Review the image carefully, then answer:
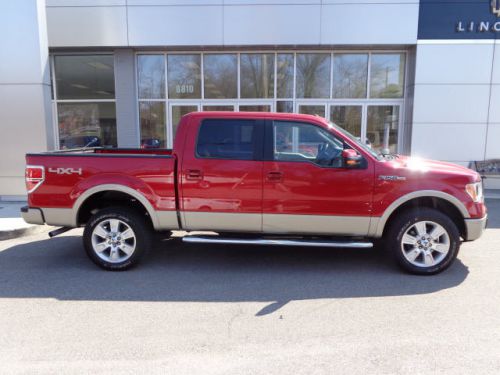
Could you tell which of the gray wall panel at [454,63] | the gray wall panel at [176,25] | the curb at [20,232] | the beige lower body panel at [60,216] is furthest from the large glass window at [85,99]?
the gray wall panel at [454,63]

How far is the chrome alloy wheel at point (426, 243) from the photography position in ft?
15.5

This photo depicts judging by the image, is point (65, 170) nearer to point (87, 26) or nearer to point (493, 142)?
point (87, 26)

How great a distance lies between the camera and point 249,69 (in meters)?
11.9

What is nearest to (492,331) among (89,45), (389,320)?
(389,320)

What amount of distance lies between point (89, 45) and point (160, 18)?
217 centimetres

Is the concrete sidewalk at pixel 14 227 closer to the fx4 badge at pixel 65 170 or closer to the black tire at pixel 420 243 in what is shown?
the fx4 badge at pixel 65 170

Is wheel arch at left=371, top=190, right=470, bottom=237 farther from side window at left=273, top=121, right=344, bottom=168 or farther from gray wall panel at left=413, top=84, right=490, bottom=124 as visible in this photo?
gray wall panel at left=413, top=84, right=490, bottom=124

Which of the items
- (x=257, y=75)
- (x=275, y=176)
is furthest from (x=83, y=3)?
(x=275, y=176)

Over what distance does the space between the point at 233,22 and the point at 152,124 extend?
3.95m

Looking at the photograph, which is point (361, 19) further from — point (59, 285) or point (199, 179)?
point (59, 285)

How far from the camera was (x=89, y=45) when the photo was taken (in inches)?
436

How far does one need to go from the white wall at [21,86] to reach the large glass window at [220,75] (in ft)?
14.4

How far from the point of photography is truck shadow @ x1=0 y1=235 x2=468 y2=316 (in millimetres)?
4270

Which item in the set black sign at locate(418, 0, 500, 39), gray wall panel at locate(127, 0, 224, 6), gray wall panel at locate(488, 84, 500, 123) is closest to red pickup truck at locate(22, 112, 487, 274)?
gray wall panel at locate(127, 0, 224, 6)
